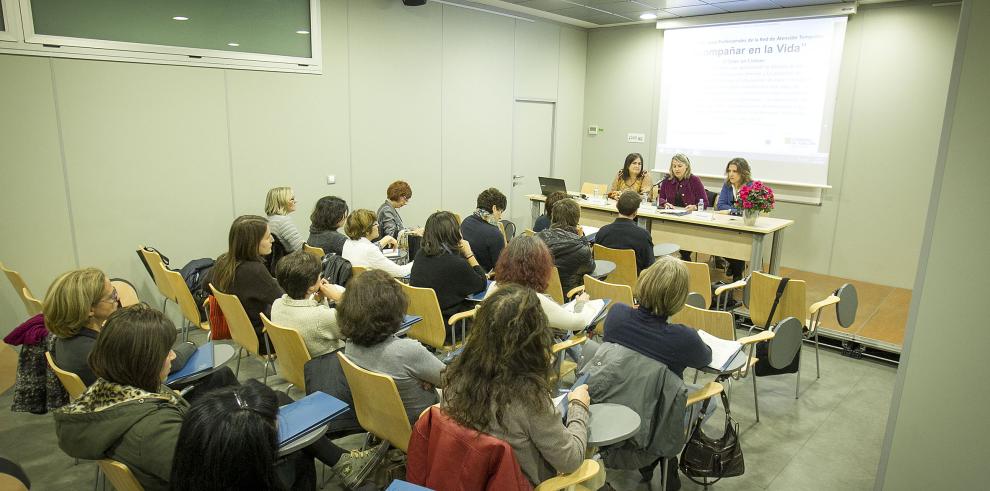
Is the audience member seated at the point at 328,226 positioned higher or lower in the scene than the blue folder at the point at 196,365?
higher

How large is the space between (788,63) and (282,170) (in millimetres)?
6059

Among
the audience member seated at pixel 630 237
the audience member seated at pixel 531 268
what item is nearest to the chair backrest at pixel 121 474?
the audience member seated at pixel 531 268

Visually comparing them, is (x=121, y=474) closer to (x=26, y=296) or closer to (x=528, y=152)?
(x=26, y=296)

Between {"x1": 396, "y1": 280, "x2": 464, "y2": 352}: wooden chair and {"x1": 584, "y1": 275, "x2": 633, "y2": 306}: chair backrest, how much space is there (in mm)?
908

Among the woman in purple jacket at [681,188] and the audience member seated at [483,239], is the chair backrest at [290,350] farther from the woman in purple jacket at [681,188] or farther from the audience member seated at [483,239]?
the woman in purple jacket at [681,188]

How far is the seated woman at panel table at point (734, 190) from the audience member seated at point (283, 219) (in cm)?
434

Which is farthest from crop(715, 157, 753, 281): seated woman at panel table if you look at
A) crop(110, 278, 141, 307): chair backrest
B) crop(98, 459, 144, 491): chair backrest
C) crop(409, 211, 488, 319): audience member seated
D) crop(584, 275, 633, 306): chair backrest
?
crop(98, 459, 144, 491): chair backrest

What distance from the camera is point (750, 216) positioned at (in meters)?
5.66

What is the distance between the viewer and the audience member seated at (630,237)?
4812 millimetres

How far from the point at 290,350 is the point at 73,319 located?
89 centimetres

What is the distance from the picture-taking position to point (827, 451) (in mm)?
3395

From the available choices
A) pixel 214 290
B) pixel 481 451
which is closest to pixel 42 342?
pixel 214 290

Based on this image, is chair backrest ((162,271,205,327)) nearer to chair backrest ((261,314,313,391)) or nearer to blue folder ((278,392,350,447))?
chair backrest ((261,314,313,391))

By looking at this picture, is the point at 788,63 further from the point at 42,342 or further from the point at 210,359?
the point at 42,342
